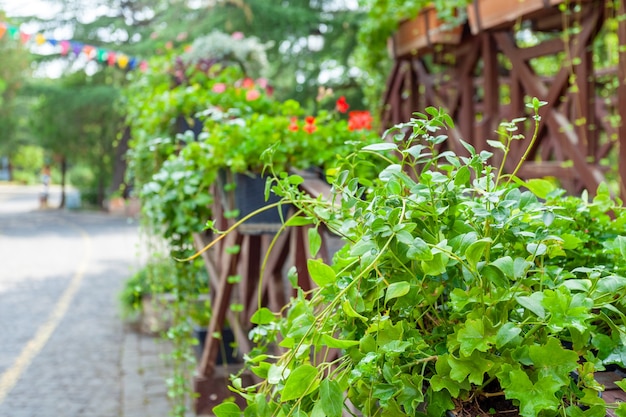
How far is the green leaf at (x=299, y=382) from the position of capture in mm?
1376

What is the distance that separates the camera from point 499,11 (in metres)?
5.21

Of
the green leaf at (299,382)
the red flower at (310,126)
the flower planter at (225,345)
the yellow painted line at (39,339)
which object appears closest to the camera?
the green leaf at (299,382)

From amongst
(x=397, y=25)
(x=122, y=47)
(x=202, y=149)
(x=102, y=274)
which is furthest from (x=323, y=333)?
(x=122, y=47)

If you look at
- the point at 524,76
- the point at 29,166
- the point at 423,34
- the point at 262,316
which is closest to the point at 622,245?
the point at 262,316

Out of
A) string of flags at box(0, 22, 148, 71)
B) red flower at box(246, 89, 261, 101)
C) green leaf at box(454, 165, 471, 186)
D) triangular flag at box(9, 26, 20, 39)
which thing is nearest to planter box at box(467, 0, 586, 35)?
red flower at box(246, 89, 261, 101)

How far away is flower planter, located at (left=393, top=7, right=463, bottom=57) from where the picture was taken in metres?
6.09

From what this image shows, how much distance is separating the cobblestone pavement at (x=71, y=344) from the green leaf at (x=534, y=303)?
3971 millimetres

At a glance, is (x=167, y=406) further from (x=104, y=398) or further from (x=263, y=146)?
(x=263, y=146)

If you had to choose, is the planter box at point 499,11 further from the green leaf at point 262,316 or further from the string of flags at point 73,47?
the string of flags at point 73,47

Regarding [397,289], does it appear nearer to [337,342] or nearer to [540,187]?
[337,342]

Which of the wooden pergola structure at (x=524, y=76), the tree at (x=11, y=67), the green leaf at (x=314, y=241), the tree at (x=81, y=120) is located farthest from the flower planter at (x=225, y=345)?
the tree at (x=11, y=67)

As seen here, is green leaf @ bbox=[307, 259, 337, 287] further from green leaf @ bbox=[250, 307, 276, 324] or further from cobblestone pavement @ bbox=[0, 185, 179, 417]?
cobblestone pavement @ bbox=[0, 185, 179, 417]

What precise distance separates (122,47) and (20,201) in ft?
58.9

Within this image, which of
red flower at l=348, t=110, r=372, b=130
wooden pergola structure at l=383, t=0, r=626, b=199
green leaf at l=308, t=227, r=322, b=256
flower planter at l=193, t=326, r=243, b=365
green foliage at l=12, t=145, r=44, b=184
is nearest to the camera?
green leaf at l=308, t=227, r=322, b=256
